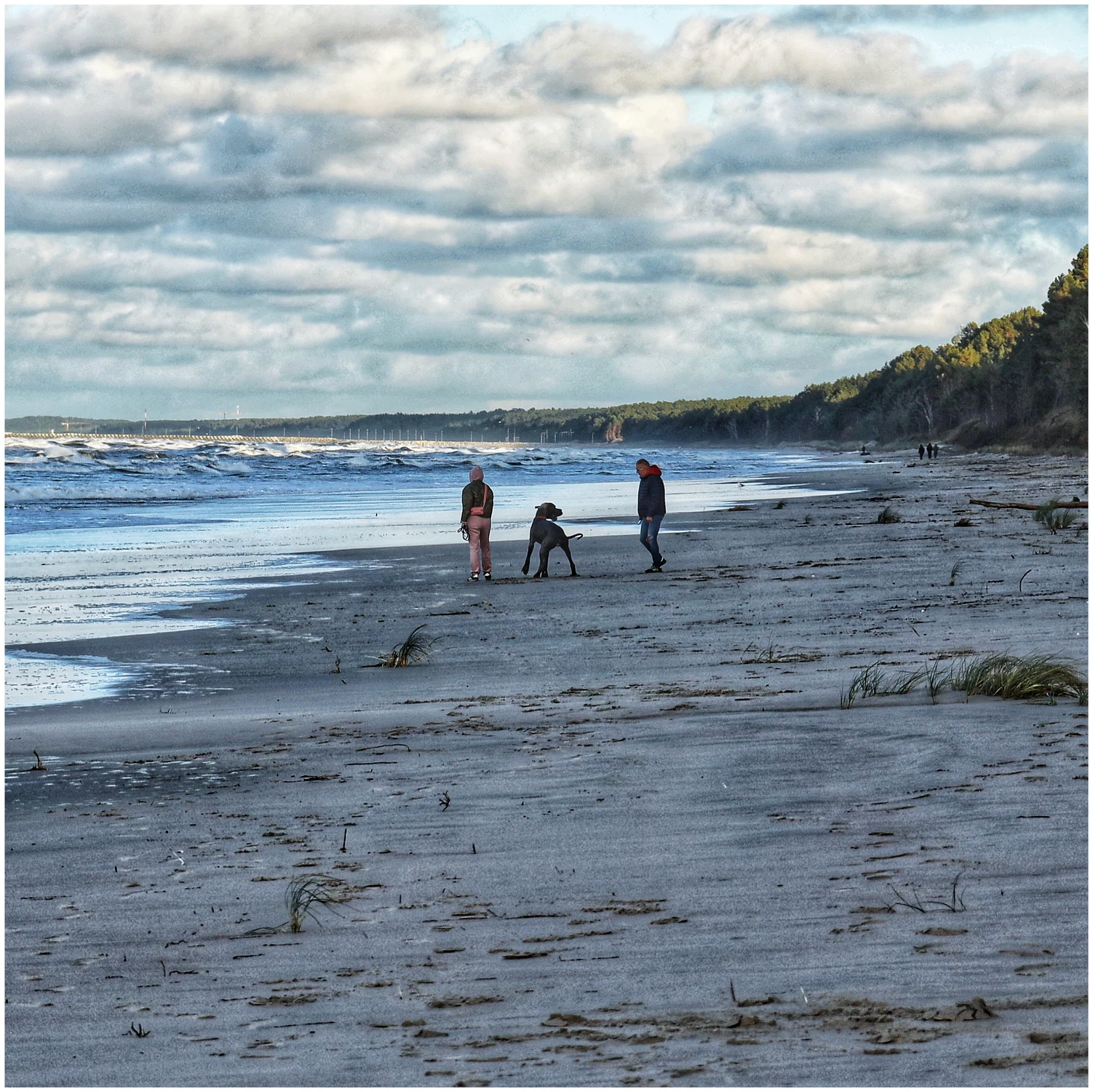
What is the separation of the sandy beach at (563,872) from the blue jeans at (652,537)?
800 cm

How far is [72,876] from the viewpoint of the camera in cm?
633

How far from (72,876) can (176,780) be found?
6.05 feet

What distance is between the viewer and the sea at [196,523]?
52.5 feet

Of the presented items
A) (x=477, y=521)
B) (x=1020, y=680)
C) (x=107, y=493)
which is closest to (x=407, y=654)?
(x=1020, y=680)

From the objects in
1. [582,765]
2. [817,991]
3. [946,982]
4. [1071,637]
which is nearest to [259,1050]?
[817,991]

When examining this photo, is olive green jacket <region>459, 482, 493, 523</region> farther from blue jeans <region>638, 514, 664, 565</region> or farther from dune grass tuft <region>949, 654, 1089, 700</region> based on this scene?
dune grass tuft <region>949, 654, 1089, 700</region>

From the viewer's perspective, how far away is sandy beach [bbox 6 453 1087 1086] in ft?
13.8

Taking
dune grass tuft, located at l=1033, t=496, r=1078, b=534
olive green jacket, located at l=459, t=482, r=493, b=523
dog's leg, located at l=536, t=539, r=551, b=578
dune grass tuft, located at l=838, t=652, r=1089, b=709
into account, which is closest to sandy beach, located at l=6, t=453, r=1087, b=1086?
dune grass tuft, located at l=838, t=652, r=1089, b=709

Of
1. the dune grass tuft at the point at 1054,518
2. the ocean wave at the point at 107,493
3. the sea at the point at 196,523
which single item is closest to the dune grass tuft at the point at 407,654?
the sea at the point at 196,523

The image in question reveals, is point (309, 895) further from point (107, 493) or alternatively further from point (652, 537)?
point (107, 493)

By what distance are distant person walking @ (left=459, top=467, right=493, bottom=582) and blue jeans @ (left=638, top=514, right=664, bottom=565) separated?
2.34 m

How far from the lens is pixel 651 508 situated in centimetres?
2081

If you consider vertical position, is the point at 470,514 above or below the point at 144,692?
above

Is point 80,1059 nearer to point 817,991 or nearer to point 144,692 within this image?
point 817,991
